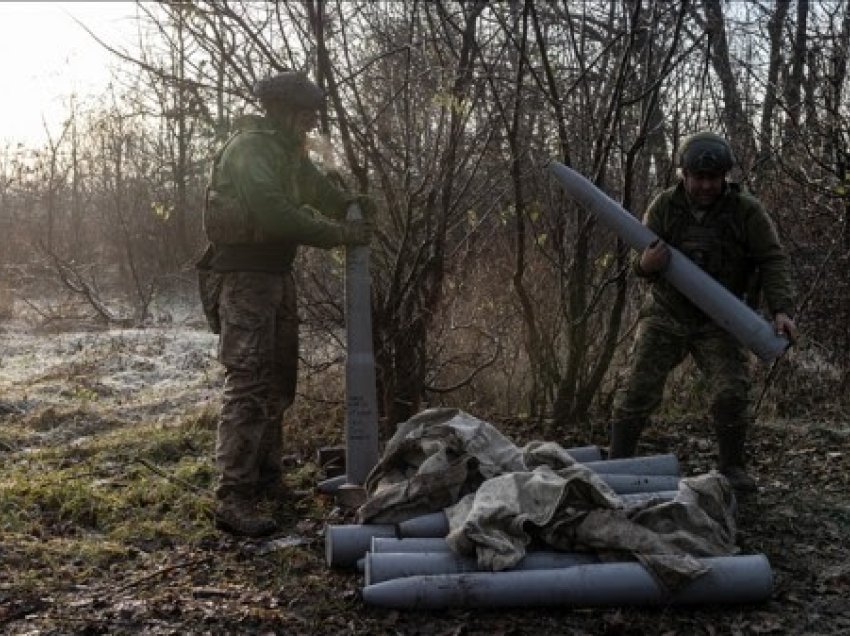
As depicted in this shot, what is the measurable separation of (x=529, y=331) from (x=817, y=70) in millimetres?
3526

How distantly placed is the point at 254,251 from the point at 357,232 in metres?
0.52

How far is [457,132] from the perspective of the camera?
527 centimetres

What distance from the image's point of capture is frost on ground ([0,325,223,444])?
298 inches

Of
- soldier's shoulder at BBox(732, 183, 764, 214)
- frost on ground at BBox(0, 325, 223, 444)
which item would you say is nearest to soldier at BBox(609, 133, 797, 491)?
soldier's shoulder at BBox(732, 183, 764, 214)

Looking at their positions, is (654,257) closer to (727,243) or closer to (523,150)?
(727,243)

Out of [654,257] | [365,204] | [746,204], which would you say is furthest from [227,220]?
[746,204]

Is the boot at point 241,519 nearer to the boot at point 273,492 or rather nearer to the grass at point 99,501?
the grass at point 99,501

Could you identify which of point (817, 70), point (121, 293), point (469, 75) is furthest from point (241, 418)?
point (121, 293)

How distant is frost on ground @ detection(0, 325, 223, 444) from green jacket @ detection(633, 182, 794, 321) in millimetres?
4172

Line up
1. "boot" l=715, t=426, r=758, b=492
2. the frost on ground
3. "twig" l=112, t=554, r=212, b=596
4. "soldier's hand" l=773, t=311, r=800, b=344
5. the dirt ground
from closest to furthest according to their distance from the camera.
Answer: the dirt ground, "twig" l=112, t=554, r=212, b=596, "soldier's hand" l=773, t=311, r=800, b=344, "boot" l=715, t=426, r=758, b=492, the frost on ground

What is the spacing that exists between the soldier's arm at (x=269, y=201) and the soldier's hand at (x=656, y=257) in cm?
155

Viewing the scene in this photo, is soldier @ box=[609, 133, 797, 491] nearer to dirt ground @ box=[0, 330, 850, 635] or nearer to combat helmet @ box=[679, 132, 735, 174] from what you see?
combat helmet @ box=[679, 132, 735, 174]

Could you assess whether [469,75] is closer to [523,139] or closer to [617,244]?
[523,139]

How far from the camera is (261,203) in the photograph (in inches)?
162
